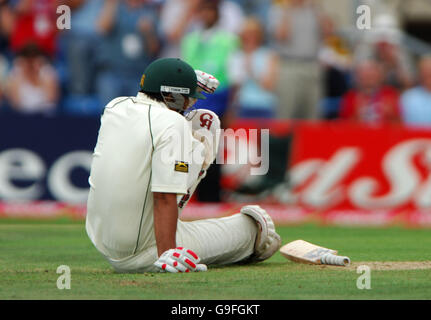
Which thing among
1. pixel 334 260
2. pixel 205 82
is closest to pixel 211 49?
pixel 205 82

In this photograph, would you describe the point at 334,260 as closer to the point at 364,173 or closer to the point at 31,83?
the point at 364,173

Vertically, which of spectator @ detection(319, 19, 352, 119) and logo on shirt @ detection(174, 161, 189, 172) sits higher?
spectator @ detection(319, 19, 352, 119)

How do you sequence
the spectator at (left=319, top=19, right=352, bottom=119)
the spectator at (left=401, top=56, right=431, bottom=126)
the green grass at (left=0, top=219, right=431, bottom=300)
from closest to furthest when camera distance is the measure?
the green grass at (left=0, top=219, right=431, bottom=300) → the spectator at (left=401, top=56, right=431, bottom=126) → the spectator at (left=319, top=19, right=352, bottom=119)

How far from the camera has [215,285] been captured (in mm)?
5859

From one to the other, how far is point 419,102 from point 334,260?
31.2 feet

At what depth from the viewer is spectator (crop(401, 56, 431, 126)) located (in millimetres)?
15781

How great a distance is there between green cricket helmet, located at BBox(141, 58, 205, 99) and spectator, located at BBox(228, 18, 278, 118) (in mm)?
8152

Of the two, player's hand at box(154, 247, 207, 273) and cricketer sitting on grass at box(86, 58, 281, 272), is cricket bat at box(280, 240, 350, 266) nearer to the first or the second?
cricketer sitting on grass at box(86, 58, 281, 272)

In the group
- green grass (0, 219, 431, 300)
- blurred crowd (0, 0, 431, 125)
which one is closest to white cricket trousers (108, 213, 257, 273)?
green grass (0, 219, 431, 300)

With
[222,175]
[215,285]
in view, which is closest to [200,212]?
[222,175]

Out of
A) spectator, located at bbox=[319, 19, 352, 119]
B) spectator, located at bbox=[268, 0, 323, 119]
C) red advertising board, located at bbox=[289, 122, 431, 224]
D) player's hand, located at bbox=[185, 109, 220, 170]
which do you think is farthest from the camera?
spectator, located at bbox=[319, 19, 352, 119]

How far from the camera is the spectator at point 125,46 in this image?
15.7 metres

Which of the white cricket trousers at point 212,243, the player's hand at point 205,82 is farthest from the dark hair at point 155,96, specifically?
the white cricket trousers at point 212,243

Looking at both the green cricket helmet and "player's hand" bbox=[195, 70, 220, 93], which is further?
"player's hand" bbox=[195, 70, 220, 93]
